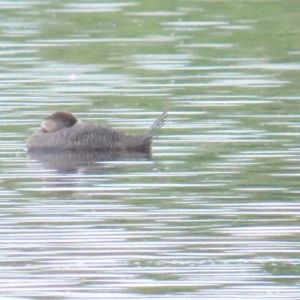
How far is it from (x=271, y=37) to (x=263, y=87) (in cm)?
495

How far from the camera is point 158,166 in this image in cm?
1320

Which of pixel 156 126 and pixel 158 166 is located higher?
pixel 156 126

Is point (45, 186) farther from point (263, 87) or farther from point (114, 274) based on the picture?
point (263, 87)

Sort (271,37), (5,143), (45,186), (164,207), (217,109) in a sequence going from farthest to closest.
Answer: (271,37) → (217,109) → (5,143) → (45,186) → (164,207)

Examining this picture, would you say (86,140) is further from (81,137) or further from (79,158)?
(79,158)

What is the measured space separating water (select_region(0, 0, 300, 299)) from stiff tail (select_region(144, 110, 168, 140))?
0.15 m

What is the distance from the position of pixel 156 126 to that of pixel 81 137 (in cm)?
73

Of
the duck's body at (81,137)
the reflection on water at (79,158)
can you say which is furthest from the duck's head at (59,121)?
the reflection on water at (79,158)

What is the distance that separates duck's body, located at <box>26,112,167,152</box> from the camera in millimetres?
14172

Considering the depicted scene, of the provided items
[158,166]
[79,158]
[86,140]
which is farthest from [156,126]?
[158,166]

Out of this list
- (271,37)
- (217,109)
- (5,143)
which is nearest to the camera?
(5,143)

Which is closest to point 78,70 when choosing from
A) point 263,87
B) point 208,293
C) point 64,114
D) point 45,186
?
point 263,87

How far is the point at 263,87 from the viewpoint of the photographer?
16984 millimetres

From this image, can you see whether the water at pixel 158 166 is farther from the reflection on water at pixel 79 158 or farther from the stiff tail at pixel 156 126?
the stiff tail at pixel 156 126
